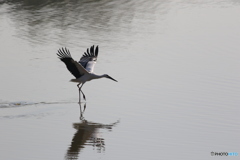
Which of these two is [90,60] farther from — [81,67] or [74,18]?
[74,18]

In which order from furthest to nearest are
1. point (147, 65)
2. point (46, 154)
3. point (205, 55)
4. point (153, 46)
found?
point (153, 46) < point (205, 55) < point (147, 65) < point (46, 154)

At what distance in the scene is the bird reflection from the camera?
9468mm

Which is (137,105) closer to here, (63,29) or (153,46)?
(153,46)

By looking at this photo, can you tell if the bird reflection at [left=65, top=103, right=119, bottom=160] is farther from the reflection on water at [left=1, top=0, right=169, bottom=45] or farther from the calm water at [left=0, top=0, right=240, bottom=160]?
the reflection on water at [left=1, top=0, right=169, bottom=45]

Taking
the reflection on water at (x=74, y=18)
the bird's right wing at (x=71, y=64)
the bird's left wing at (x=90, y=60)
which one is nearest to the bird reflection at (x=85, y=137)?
the bird's right wing at (x=71, y=64)

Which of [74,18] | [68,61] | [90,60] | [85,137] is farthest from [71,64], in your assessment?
[74,18]

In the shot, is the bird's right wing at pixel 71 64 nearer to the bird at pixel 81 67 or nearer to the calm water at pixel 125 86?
the bird at pixel 81 67

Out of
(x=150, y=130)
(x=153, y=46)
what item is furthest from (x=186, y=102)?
(x=153, y=46)

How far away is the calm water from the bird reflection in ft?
0.06

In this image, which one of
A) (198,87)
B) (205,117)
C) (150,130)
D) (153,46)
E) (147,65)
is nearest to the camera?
(150,130)

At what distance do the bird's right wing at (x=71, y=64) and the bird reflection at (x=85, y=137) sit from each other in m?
1.20

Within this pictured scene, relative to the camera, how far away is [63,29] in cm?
1938

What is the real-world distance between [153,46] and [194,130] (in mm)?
6727

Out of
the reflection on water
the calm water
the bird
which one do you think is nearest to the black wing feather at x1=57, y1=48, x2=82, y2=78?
the bird
